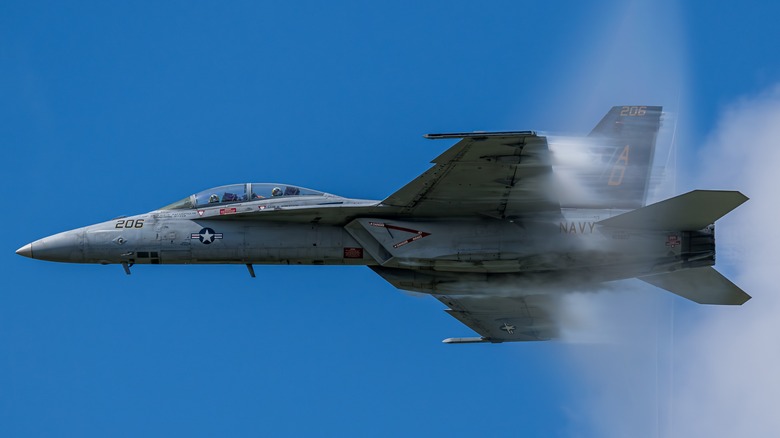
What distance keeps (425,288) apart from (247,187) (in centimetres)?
405

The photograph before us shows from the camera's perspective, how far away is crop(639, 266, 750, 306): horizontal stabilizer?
24906mm

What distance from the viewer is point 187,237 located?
25203 millimetres

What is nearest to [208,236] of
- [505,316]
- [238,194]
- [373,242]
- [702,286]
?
[238,194]

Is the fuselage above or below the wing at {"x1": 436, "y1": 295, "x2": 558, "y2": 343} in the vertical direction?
above

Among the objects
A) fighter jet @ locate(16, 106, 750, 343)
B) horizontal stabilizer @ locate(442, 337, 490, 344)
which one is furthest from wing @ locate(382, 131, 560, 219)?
horizontal stabilizer @ locate(442, 337, 490, 344)

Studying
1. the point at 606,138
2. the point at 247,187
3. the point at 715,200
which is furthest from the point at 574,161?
A: the point at 247,187

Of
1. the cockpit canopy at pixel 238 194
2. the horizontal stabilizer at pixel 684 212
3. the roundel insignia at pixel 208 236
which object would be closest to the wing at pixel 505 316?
the horizontal stabilizer at pixel 684 212

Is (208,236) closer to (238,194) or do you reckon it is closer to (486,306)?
(238,194)

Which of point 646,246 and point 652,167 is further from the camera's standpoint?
point 652,167

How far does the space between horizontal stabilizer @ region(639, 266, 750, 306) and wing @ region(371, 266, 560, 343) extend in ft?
7.56

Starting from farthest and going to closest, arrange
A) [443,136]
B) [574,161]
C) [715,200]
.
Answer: [574,161], [715,200], [443,136]

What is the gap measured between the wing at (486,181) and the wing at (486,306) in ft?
5.25

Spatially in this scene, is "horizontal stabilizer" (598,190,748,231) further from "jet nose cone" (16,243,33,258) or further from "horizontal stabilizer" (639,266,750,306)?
"jet nose cone" (16,243,33,258)

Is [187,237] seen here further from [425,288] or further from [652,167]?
[652,167]
